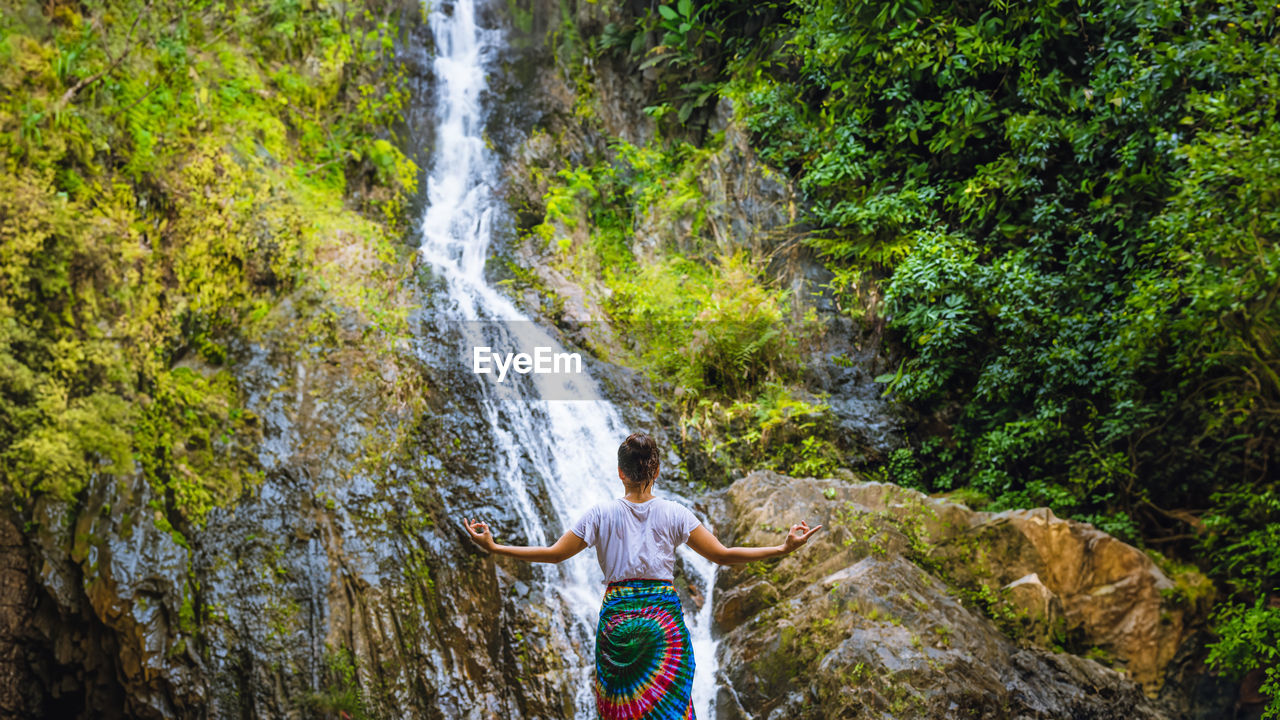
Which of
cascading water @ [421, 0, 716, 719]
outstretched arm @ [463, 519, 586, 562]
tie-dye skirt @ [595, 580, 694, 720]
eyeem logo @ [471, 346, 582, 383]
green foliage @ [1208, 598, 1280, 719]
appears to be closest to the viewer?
tie-dye skirt @ [595, 580, 694, 720]

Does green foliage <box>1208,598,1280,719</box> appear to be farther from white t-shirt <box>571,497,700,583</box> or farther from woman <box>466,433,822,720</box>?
white t-shirt <box>571,497,700,583</box>

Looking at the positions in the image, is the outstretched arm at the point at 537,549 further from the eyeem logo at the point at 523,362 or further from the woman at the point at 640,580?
the eyeem logo at the point at 523,362

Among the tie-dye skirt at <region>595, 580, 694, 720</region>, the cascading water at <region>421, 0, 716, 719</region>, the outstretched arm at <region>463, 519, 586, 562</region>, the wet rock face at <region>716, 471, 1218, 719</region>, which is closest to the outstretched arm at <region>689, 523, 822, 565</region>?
the tie-dye skirt at <region>595, 580, 694, 720</region>

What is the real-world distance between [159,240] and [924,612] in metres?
7.67

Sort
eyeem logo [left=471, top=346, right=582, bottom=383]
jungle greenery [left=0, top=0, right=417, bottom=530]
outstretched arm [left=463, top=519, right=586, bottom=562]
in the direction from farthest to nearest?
eyeem logo [left=471, top=346, right=582, bottom=383]
jungle greenery [left=0, top=0, right=417, bottom=530]
outstretched arm [left=463, top=519, right=586, bottom=562]

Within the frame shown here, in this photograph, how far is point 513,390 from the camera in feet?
25.2

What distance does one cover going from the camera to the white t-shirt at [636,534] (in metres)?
2.60

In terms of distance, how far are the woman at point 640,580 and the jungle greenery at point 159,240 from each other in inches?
190

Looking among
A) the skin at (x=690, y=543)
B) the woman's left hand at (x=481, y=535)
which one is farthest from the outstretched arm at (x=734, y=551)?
the woman's left hand at (x=481, y=535)

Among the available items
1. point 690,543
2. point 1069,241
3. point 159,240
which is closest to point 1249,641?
point 1069,241

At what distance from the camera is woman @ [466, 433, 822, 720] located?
8.30ft

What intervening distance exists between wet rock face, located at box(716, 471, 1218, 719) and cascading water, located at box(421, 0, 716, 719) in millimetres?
535

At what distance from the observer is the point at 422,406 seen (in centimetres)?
721

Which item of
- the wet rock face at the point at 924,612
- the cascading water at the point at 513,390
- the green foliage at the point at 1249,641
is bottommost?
the green foliage at the point at 1249,641
